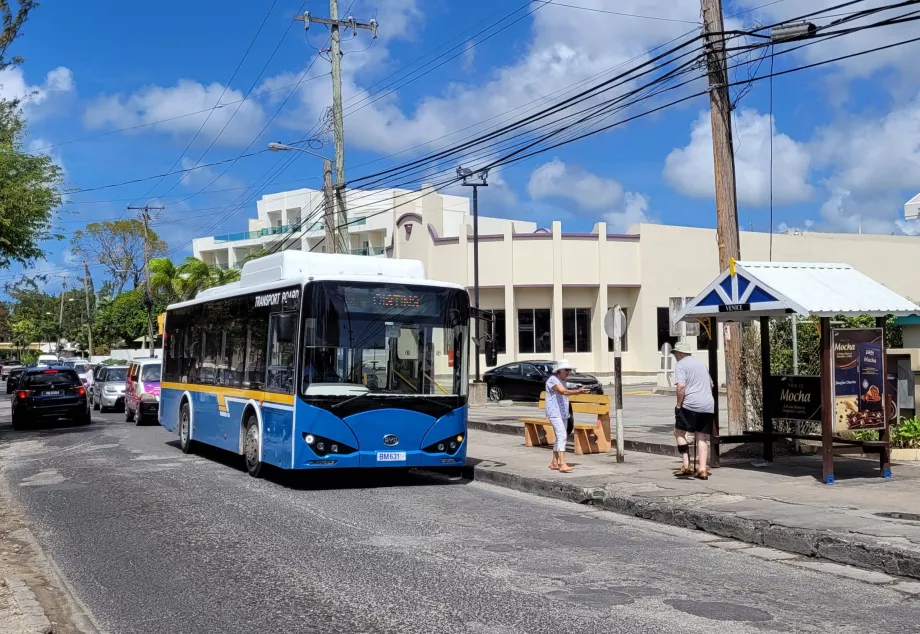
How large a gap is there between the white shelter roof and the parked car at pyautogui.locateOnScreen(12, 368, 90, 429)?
63.6 ft

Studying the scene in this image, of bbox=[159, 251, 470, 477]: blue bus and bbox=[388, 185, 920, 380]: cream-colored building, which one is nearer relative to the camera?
bbox=[159, 251, 470, 477]: blue bus

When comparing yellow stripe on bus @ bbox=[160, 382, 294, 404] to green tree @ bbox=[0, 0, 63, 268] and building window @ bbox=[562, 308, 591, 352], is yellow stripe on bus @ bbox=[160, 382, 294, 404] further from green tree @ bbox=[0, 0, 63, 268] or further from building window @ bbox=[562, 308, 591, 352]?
building window @ bbox=[562, 308, 591, 352]

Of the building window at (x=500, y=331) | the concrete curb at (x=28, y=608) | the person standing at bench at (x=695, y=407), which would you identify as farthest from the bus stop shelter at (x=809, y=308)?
the building window at (x=500, y=331)

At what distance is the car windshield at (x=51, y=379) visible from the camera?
26.7 meters

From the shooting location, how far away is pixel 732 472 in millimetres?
13539

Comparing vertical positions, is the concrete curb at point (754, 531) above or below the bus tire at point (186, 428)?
below

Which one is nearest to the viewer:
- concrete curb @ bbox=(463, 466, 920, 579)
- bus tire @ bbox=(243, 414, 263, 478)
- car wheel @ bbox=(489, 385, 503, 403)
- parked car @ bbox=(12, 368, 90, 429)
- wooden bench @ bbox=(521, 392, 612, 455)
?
concrete curb @ bbox=(463, 466, 920, 579)

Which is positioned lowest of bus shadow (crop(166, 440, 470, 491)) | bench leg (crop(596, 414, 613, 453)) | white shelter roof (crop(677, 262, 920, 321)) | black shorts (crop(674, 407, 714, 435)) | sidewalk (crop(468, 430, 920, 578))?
bus shadow (crop(166, 440, 470, 491))

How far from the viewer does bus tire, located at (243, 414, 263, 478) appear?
14359mm

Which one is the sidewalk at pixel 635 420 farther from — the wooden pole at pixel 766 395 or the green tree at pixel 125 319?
the green tree at pixel 125 319

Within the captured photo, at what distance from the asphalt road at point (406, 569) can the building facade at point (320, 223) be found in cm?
4253

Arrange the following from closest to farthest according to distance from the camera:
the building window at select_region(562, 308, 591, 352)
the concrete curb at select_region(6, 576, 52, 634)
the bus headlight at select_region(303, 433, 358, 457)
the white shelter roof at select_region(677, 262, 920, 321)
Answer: the concrete curb at select_region(6, 576, 52, 634), the white shelter roof at select_region(677, 262, 920, 321), the bus headlight at select_region(303, 433, 358, 457), the building window at select_region(562, 308, 591, 352)

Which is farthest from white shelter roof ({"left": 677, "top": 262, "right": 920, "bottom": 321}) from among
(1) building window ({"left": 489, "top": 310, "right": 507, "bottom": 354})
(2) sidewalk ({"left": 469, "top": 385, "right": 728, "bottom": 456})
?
(1) building window ({"left": 489, "top": 310, "right": 507, "bottom": 354})

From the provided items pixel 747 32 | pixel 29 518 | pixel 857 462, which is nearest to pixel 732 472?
pixel 857 462
